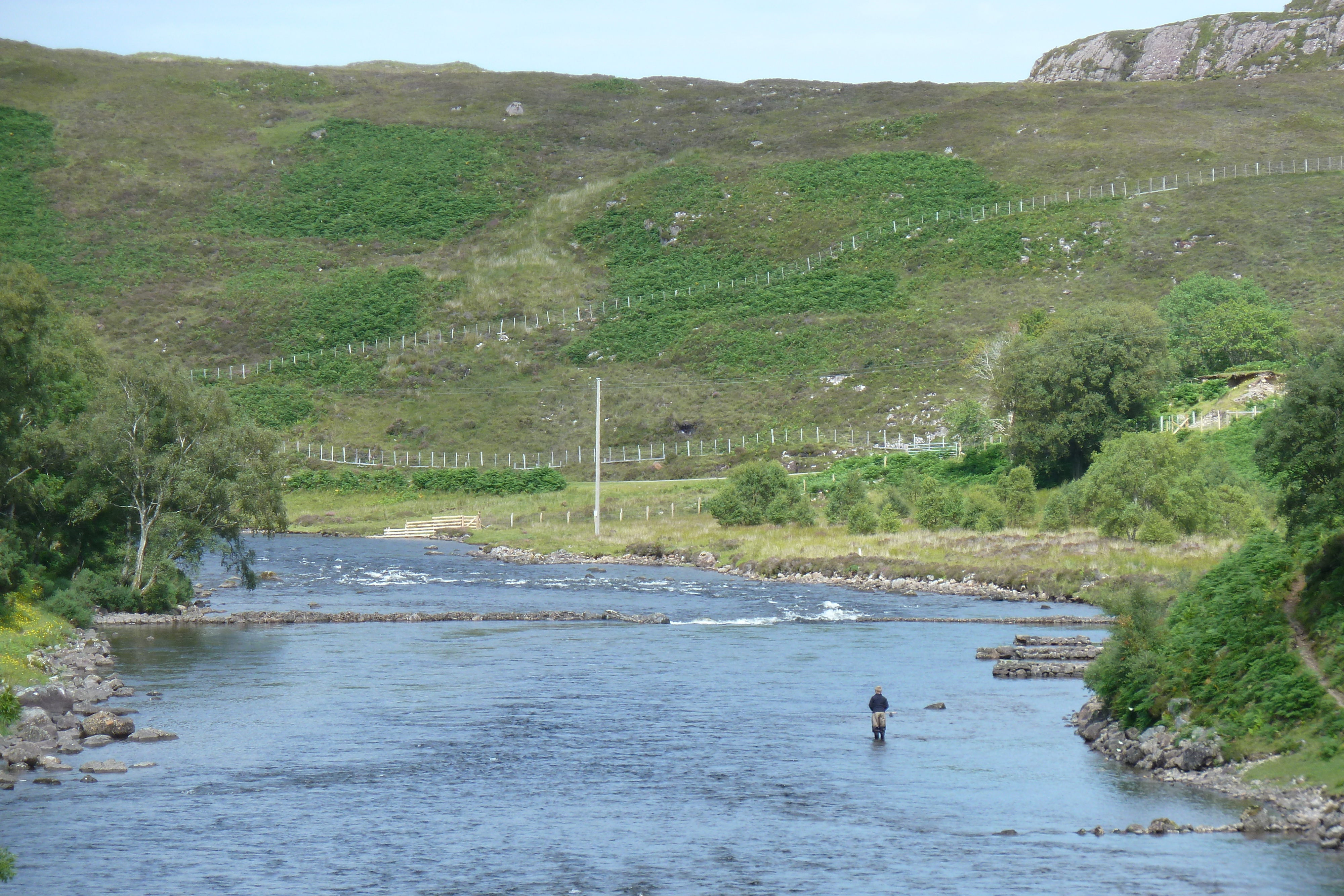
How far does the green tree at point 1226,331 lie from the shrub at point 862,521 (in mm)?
35771

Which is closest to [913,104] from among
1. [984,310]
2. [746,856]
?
[984,310]

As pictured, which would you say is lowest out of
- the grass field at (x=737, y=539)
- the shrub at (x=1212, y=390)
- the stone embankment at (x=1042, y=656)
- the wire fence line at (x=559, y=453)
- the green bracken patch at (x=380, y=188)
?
the stone embankment at (x=1042, y=656)

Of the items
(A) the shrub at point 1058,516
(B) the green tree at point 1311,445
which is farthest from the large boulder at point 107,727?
(A) the shrub at point 1058,516

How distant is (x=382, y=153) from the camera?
185 m

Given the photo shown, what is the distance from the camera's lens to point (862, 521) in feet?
259

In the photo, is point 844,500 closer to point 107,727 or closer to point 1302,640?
point 1302,640

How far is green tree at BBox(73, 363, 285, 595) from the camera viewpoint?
5425cm

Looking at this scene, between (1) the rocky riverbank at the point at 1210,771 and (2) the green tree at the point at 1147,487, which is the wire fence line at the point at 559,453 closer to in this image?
(2) the green tree at the point at 1147,487

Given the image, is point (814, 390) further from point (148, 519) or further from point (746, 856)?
point (746, 856)

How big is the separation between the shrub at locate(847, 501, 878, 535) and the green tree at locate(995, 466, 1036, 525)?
7.58 m

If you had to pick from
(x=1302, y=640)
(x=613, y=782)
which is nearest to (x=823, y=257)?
(x=1302, y=640)

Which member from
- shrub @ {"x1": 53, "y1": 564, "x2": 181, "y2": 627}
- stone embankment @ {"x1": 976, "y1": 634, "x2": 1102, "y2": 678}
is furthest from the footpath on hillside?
shrub @ {"x1": 53, "y1": 564, "x2": 181, "y2": 627}

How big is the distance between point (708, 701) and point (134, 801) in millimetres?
16650

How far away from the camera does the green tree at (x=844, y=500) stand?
83812mm
